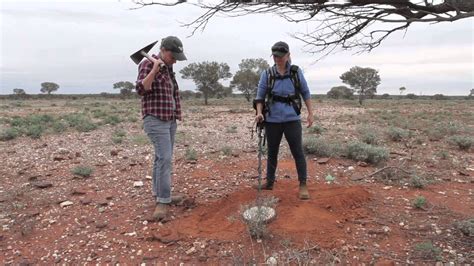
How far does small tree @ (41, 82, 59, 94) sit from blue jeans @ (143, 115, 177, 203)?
71.8 meters

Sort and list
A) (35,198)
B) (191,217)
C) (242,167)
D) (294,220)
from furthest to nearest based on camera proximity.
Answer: (242,167), (35,198), (191,217), (294,220)

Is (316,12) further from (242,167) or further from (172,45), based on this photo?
(242,167)

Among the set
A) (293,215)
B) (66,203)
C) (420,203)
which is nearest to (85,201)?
(66,203)

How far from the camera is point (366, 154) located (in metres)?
6.95

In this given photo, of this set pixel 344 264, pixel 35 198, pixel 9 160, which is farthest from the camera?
pixel 9 160

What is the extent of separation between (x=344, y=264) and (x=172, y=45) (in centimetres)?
272

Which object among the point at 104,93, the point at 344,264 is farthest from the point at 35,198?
the point at 104,93

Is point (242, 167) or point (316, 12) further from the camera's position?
point (242, 167)

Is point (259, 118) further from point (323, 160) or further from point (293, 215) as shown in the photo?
point (323, 160)

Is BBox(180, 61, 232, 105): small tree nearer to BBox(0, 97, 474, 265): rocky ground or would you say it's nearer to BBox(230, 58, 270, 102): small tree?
BBox(230, 58, 270, 102): small tree

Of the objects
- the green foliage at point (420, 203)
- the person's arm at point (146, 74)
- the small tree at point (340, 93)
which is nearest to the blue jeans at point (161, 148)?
the person's arm at point (146, 74)

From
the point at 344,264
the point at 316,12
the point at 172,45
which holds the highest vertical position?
the point at 316,12

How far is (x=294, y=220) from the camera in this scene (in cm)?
409

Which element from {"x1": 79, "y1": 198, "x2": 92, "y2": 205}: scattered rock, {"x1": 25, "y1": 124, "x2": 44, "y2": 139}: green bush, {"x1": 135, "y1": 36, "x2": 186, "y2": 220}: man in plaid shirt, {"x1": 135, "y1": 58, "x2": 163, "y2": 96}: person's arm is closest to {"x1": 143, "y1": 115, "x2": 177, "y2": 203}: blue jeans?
{"x1": 135, "y1": 36, "x2": 186, "y2": 220}: man in plaid shirt
